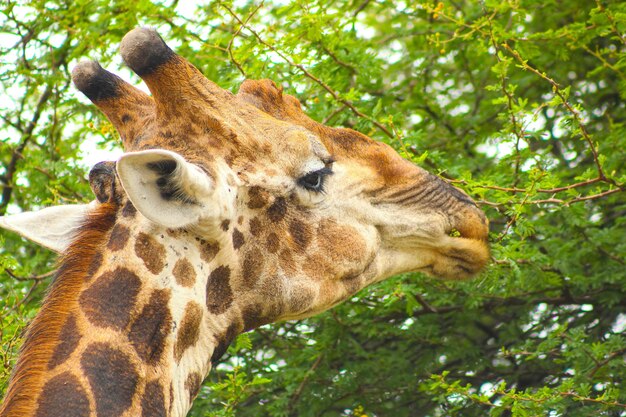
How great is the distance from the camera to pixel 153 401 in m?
3.25

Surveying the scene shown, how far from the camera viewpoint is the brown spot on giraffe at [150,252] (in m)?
3.38

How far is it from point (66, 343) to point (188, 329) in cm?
45

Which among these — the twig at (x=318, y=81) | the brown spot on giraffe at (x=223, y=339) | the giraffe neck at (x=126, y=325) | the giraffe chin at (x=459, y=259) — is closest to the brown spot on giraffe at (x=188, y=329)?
the giraffe neck at (x=126, y=325)

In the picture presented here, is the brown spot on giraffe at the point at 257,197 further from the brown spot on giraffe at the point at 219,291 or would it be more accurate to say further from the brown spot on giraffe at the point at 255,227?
the brown spot on giraffe at the point at 219,291

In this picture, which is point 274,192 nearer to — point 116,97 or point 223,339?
point 223,339

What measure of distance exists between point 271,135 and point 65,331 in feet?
3.82

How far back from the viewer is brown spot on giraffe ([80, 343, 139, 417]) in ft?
10.2

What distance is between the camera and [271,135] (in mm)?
3877

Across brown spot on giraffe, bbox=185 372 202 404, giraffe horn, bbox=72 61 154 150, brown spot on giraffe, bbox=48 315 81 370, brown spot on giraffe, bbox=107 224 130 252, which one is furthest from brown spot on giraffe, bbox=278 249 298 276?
brown spot on giraffe, bbox=48 315 81 370

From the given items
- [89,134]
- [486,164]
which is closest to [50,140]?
[89,134]

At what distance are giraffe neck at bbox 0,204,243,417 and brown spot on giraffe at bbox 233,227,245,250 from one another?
0.26 ft

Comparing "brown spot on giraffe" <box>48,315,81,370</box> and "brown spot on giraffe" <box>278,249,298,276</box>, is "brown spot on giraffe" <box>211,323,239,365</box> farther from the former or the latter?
"brown spot on giraffe" <box>48,315,81,370</box>

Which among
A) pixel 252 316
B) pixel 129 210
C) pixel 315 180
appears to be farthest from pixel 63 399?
pixel 315 180

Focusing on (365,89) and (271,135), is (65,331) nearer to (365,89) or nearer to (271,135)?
(271,135)
